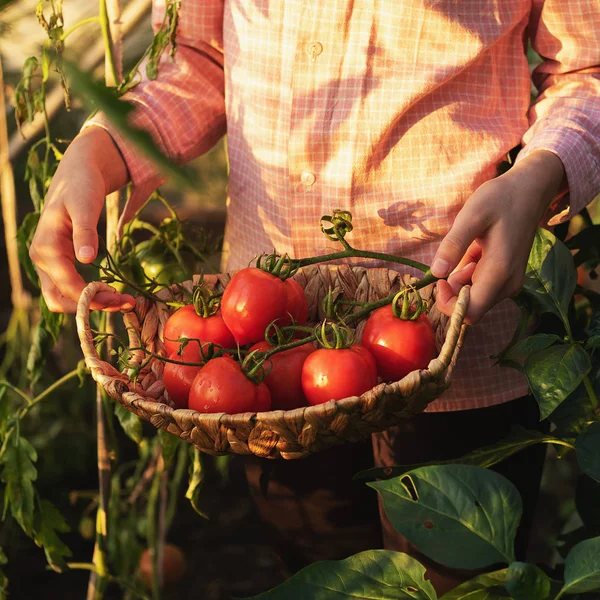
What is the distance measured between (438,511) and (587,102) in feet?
1.76

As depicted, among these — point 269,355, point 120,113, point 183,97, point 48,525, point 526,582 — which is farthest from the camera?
point 48,525

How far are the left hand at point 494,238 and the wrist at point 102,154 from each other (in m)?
0.45

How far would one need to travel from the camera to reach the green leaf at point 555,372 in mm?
713

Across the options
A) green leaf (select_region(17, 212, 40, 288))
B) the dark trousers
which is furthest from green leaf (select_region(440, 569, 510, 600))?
green leaf (select_region(17, 212, 40, 288))

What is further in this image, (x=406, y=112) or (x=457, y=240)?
(x=406, y=112)

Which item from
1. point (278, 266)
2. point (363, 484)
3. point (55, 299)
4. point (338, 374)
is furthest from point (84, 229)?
point (363, 484)

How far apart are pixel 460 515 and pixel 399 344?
223 millimetres

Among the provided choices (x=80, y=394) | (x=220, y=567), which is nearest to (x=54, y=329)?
(x=220, y=567)

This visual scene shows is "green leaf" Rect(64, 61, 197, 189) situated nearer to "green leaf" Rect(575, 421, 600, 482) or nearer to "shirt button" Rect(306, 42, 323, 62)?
"green leaf" Rect(575, 421, 600, 482)

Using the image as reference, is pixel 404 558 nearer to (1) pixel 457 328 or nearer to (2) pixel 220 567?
(1) pixel 457 328

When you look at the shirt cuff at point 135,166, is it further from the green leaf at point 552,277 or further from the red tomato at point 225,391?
the green leaf at point 552,277

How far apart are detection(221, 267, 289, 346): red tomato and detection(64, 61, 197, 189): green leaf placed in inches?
26.3

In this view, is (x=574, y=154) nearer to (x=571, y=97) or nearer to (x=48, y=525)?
(x=571, y=97)

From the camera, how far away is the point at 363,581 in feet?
2.03
